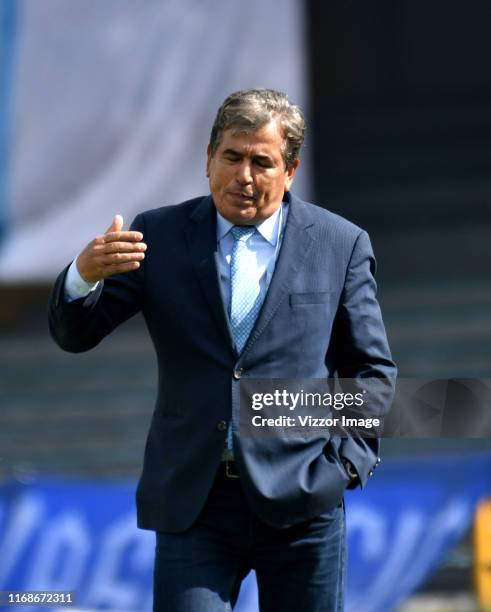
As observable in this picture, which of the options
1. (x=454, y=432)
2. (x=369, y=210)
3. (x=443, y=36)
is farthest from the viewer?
(x=443, y=36)

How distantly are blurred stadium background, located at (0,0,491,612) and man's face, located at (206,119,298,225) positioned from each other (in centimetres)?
314

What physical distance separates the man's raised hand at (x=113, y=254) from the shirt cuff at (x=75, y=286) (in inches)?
1.8

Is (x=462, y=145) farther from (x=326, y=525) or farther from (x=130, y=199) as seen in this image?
(x=326, y=525)

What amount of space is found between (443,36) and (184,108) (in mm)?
3355

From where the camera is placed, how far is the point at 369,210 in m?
11.1

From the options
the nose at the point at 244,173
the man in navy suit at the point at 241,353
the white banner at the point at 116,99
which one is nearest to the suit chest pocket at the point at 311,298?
the man in navy suit at the point at 241,353

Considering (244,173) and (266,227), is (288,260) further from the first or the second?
(244,173)

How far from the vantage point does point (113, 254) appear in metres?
3.61

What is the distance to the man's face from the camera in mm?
3738

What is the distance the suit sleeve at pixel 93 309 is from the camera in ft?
12.2

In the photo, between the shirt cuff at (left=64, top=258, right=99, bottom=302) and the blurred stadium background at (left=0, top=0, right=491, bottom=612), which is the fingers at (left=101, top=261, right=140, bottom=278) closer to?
the shirt cuff at (left=64, top=258, right=99, bottom=302)

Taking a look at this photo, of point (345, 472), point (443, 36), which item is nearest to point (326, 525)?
point (345, 472)

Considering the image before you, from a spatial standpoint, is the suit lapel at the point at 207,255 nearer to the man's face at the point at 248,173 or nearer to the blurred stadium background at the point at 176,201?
the man's face at the point at 248,173

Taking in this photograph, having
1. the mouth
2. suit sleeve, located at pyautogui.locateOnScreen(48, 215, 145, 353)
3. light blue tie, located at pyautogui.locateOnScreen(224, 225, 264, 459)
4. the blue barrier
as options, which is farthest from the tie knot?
the blue barrier
